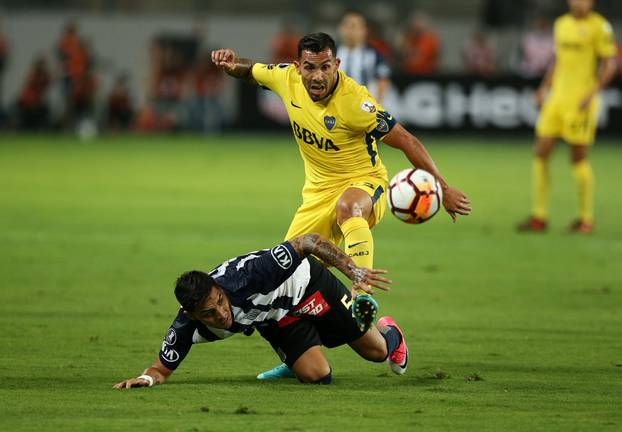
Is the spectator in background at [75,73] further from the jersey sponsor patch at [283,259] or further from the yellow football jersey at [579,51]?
the jersey sponsor patch at [283,259]

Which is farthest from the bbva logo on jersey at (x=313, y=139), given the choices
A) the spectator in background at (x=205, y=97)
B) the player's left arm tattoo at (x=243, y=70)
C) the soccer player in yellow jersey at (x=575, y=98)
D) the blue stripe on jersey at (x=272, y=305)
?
the spectator in background at (x=205, y=97)

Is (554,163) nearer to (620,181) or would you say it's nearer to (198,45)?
(620,181)

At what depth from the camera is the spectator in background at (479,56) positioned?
95.3 feet

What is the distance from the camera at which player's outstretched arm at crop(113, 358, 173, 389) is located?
671cm

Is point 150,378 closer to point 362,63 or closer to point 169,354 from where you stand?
point 169,354

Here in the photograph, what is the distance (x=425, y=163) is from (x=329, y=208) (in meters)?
0.81

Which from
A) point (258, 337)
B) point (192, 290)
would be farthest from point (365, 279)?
point (258, 337)

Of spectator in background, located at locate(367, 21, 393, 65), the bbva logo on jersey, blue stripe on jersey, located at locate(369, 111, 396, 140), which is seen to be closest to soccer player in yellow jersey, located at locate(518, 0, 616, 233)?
the bbva logo on jersey

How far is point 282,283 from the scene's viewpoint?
22.5ft

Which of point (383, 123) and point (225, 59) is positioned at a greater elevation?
point (225, 59)

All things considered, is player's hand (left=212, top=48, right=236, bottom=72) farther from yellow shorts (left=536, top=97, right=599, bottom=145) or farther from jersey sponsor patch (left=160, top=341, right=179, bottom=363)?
yellow shorts (left=536, top=97, right=599, bottom=145)

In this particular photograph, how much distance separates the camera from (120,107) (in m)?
29.4

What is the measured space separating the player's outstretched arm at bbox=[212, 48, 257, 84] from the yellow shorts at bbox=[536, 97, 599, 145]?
6.39 metres

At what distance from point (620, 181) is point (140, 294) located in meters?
12.1
